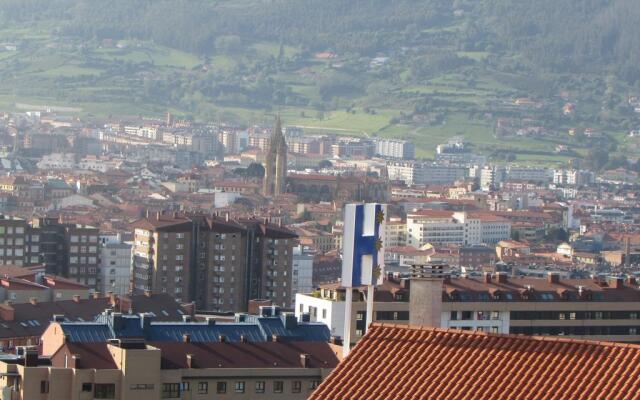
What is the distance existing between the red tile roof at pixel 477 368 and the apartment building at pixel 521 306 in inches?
1321

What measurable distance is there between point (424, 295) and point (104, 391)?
1618 centimetres

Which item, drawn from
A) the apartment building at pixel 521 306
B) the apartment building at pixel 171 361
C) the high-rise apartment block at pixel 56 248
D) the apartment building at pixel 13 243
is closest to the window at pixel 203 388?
the apartment building at pixel 171 361

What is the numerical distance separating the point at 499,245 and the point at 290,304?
177 ft

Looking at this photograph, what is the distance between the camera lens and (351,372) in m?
12.5

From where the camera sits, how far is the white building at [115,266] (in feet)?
272

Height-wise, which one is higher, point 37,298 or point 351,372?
point 351,372

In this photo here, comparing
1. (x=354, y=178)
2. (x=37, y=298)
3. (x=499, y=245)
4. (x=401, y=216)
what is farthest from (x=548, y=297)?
(x=354, y=178)

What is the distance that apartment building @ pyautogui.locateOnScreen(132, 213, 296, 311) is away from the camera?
7788 cm

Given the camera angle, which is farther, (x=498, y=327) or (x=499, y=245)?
(x=499, y=245)

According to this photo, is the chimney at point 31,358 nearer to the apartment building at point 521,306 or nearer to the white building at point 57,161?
the apartment building at point 521,306

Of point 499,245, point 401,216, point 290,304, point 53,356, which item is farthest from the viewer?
point 401,216

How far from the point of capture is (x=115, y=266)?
8369 centimetres

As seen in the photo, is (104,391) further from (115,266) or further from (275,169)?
(275,169)

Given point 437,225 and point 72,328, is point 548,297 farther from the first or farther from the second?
point 437,225
